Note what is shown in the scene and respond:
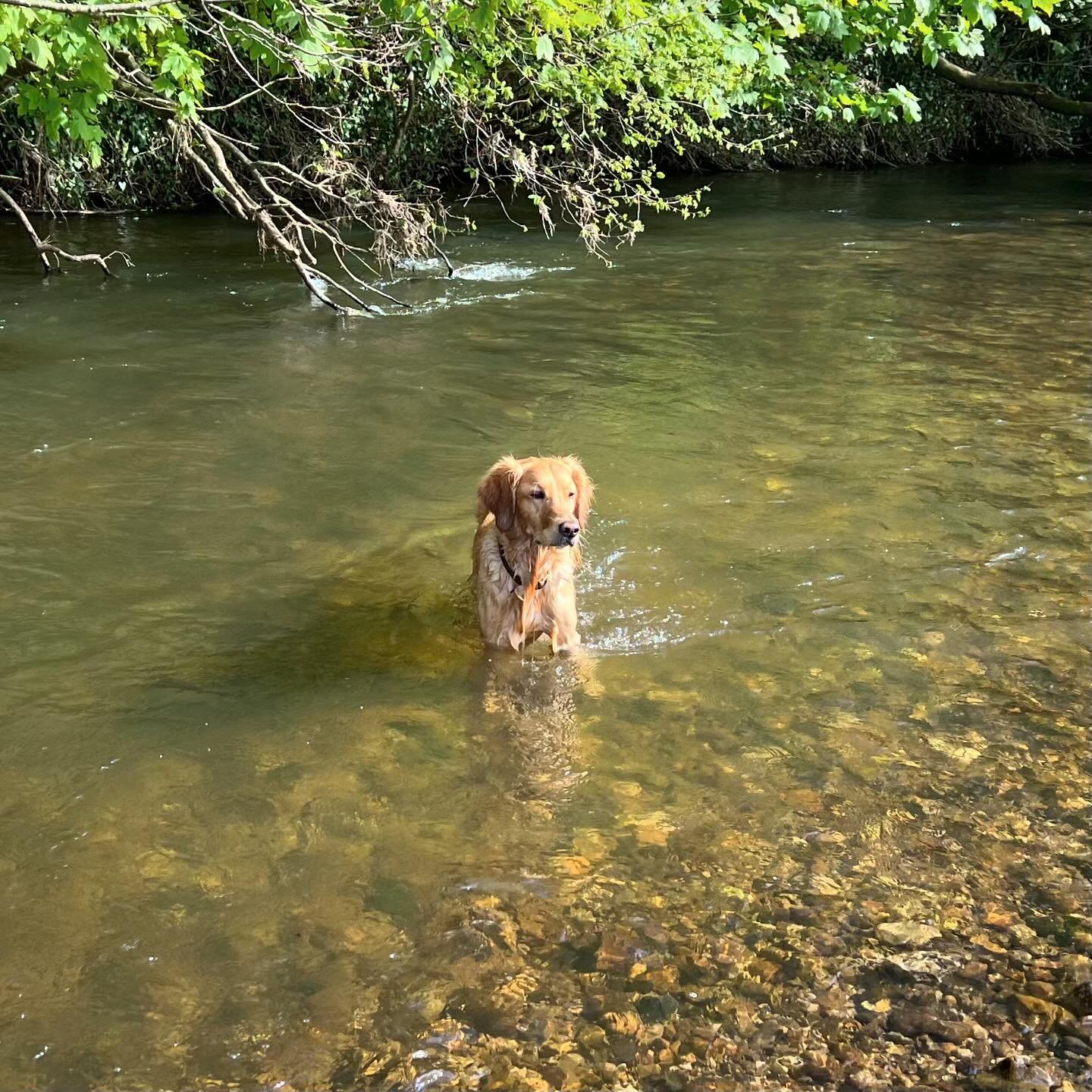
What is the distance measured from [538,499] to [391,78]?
38.8 feet

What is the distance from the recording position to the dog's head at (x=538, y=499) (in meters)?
5.48

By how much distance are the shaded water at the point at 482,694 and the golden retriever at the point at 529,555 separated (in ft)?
0.83

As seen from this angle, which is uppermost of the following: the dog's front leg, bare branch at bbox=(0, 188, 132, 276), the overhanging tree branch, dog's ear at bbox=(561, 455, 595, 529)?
the overhanging tree branch

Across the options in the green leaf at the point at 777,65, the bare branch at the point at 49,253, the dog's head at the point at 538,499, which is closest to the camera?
the dog's head at the point at 538,499

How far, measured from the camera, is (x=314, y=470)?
8188mm

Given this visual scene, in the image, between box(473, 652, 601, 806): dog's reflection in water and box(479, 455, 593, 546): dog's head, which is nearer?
box(473, 652, 601, 806): dog's reflection in water

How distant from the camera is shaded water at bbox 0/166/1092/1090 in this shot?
11.6 feet

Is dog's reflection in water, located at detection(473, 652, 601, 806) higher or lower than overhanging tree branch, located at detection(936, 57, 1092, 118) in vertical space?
lower

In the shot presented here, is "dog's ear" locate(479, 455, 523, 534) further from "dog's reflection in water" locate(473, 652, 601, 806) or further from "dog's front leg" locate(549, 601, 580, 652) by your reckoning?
"dog's reflection in water" locate(473, 652, 601, 806)

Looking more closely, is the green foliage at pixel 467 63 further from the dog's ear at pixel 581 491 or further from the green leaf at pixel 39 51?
the dog's ear at pixel 581 491

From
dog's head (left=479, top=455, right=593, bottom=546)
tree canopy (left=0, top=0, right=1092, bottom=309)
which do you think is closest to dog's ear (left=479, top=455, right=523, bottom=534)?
dog's head (left=479, top=455, right=593, bottom=546)

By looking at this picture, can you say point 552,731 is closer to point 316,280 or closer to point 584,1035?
point 584,1035

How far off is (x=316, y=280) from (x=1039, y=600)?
35.0 feet

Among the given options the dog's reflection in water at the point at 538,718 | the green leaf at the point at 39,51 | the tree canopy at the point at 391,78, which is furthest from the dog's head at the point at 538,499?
Answer: the green leaf at the point at 39,51
